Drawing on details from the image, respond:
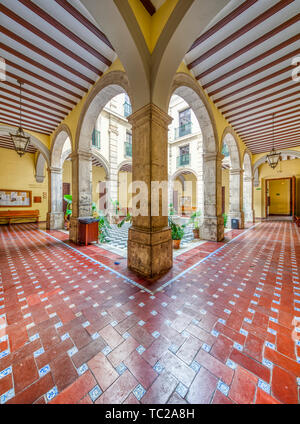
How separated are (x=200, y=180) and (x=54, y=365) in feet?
36.1

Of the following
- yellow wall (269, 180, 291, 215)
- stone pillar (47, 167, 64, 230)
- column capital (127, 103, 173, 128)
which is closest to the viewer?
column capital (127, 103, 173, 128)

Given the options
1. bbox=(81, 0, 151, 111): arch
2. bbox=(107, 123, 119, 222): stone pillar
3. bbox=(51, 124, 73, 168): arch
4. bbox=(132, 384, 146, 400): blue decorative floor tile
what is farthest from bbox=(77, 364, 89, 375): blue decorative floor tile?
bbox=(107, 123, 119, 222): stone pillar

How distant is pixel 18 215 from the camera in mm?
9555

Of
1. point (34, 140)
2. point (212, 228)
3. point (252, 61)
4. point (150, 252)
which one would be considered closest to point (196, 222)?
point (212, 228)

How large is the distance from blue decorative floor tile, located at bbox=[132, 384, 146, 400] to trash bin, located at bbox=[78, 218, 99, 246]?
4323mm

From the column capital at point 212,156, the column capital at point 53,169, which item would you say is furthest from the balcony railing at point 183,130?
the column capital at point 53,169

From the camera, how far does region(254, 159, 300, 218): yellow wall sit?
11.8 m

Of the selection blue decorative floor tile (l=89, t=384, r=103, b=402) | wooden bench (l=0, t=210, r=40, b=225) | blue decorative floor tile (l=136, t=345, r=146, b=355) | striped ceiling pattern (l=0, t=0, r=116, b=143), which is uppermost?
striped ceiling pattern (l=0, t=0, r=116, b=143)

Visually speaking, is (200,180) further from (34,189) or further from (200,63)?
(34,189)

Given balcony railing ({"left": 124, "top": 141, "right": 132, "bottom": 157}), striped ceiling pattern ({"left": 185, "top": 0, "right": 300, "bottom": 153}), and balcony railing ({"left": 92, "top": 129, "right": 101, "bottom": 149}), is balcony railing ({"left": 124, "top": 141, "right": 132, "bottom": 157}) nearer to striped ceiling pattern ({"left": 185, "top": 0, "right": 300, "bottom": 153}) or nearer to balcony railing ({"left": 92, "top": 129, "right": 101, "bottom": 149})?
balcony railing ({"left": 92, "top": 129, "right": 101, "bottom": 149})

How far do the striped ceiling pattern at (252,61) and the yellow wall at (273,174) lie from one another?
672 centimetres

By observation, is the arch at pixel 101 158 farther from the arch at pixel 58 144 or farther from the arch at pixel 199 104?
the arch at pixel 199 104

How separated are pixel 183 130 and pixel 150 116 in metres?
11.0

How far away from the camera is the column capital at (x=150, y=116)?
287 cm
